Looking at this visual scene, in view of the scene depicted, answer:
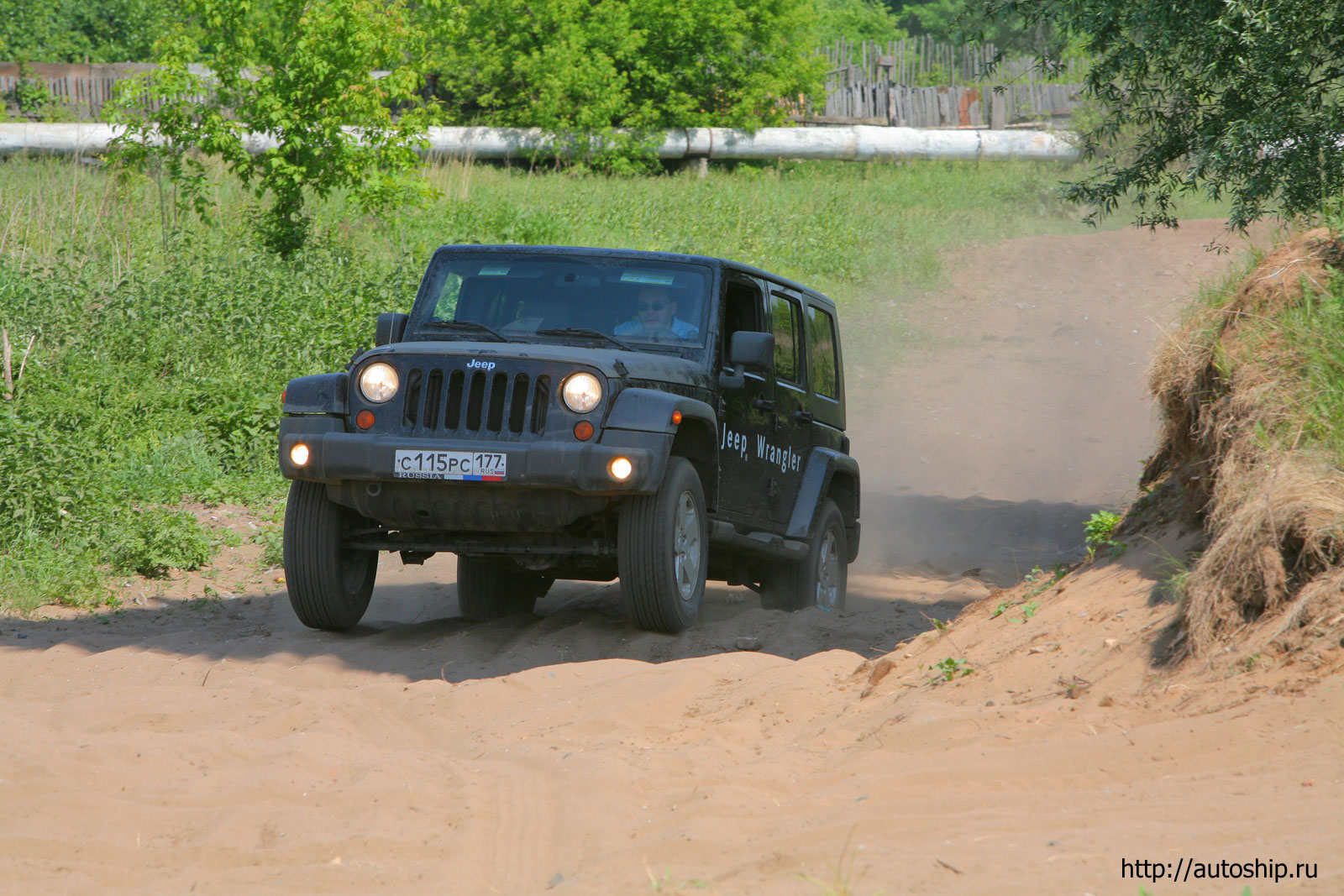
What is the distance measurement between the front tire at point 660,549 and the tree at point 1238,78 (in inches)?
131

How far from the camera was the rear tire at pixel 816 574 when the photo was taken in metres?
7.46

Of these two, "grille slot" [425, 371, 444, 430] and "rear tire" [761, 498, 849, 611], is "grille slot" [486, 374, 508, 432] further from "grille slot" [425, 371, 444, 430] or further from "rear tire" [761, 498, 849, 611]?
"rear tire" [761, 498, 849, 611]

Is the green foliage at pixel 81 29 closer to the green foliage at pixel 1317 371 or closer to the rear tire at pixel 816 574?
the rear tire at pixel 816 574

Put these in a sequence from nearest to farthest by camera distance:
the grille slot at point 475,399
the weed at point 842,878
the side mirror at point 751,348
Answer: the weed at point 842,878 → the grille slot at point 475,399 → the side mirror at point 751,348

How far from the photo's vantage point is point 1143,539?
551cm

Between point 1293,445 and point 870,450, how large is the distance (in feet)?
32.4

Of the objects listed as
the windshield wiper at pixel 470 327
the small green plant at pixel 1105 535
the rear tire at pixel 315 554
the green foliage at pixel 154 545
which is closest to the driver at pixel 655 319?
the windshield wiper at pixel 470 327

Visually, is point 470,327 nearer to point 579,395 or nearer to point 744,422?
point 579,395

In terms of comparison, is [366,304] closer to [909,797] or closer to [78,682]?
[78,682]

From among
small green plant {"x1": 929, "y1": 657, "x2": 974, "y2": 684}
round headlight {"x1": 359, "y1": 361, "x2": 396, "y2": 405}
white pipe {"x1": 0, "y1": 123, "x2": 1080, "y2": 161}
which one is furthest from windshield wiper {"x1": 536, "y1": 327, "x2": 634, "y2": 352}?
white pipe {"x1": 0, "y1": 123, "x2": 1080, "y2": 161}

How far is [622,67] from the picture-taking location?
26609 mm

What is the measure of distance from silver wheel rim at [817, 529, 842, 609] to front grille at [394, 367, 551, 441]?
2.66 meters

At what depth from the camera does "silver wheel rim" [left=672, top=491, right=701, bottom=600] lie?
5.91 m

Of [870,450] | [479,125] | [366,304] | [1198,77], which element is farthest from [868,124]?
[1198,77]
